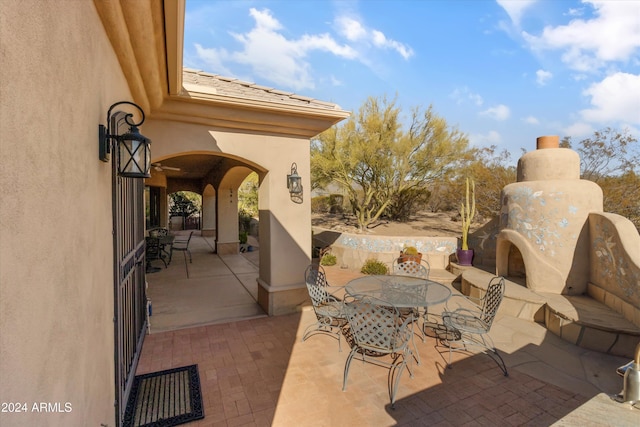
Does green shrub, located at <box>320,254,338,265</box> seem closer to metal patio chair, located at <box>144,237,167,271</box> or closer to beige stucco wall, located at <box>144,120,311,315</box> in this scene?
beige stucco wall, located at <box>144,120,311,315</box>

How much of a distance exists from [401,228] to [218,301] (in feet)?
33.8

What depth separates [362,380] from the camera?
12.8ft

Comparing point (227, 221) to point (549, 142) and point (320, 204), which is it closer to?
point (320, 204)

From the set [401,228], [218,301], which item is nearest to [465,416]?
[218,301]

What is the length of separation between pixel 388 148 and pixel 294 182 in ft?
29.4

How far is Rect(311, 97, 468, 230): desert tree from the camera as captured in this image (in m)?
13.5

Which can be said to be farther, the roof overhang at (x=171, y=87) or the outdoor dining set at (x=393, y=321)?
the outdoor dining set at (x=393, y=321)

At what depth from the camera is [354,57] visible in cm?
1986

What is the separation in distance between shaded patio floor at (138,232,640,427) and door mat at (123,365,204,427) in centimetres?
14

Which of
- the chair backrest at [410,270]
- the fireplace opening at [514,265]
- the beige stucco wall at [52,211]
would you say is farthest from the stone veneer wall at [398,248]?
the beige stucco wall at [52,211]

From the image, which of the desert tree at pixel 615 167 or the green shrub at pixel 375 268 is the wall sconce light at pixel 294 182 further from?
the desert tree at pixel 615 167

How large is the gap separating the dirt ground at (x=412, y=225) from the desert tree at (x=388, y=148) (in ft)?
3.23

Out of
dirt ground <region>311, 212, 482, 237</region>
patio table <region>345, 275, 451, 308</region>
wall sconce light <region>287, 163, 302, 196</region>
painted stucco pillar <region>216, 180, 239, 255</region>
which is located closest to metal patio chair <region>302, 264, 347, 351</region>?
patio table <region>345, 275, 451, 308</region>

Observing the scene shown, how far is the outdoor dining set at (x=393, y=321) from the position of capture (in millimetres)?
3717
